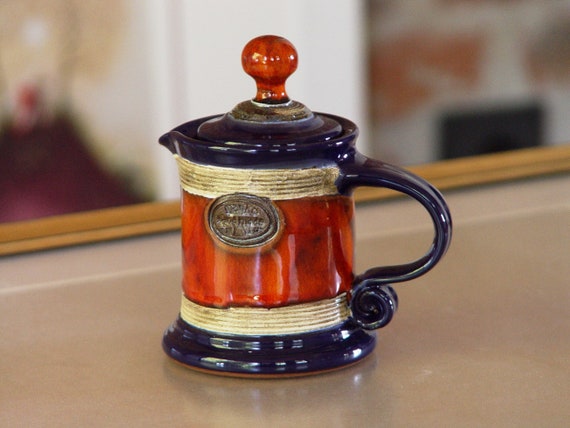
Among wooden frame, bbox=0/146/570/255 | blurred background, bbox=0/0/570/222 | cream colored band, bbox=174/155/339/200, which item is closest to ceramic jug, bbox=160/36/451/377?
cream colored band, bbox=174/155/339/200

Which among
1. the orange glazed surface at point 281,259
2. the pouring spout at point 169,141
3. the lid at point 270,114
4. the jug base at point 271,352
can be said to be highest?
the lid at point 270,114

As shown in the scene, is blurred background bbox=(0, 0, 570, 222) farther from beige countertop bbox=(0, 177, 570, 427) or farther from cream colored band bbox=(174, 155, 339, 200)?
cream colored band bbox=(174, 155, 339, 200)

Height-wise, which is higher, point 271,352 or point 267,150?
point 267,150

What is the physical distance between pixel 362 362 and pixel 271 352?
0.07 metres

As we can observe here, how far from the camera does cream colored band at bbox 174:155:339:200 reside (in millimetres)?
682

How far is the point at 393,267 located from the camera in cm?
72

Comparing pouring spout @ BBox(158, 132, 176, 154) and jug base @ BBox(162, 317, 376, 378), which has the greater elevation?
pouring spout @ BBox(158, 132, 176, 154)

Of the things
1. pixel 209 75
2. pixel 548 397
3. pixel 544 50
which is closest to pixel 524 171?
pixel 209 75

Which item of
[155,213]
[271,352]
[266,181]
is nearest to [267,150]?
[266,181]

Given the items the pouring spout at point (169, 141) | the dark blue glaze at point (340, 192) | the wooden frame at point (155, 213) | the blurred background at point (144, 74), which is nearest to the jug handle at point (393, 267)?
the dark blue glaze at point (340, 192)

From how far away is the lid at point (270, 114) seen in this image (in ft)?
2.27

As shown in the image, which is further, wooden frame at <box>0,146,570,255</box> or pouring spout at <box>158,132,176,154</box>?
wooden frame at <box>0,146,570,255</box>

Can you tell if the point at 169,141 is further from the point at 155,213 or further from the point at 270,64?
the point at 155,213

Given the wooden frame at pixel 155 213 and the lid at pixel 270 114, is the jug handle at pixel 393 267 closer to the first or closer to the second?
the lid at pixel 270 114
